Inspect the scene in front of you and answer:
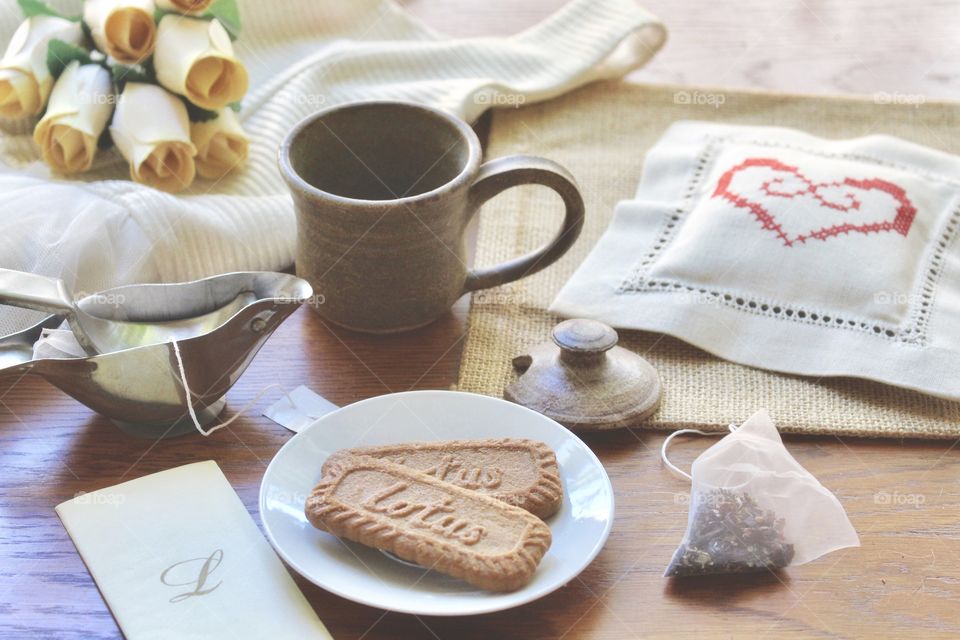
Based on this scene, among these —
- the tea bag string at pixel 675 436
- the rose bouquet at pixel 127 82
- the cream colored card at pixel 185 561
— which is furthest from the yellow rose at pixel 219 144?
the tea bag string at pixel 675 436

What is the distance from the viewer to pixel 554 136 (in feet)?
3.63

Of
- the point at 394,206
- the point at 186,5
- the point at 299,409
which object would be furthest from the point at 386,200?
the point at 186,5

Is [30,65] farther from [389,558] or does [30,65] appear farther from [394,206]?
[389,558]

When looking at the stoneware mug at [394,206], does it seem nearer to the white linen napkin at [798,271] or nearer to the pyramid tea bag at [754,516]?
the white linen napkin at [798,271]

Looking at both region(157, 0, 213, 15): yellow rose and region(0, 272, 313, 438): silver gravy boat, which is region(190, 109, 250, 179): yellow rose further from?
region(0, 272, 313, 438): silver gravy boat

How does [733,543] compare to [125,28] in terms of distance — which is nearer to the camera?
[733,543]

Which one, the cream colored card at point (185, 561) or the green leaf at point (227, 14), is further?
Result: the green leaf at point (227, 14)

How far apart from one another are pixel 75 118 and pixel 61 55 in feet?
0.23

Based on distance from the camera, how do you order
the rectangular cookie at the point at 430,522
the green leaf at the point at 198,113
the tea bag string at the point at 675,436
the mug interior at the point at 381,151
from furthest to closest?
the green leaf at the point at 198,113 < the mug interior at the point at 381,151 < the tea bag string at the point at 675,436 < the rectangular cookie at the point at 430,522

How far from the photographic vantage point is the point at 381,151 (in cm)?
85

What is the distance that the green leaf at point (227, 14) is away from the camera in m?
0.96

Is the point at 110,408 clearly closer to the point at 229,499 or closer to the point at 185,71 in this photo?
the point at 229,499

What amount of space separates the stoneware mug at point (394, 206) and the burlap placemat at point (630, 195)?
54 millimetres

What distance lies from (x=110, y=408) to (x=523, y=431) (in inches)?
10.8
